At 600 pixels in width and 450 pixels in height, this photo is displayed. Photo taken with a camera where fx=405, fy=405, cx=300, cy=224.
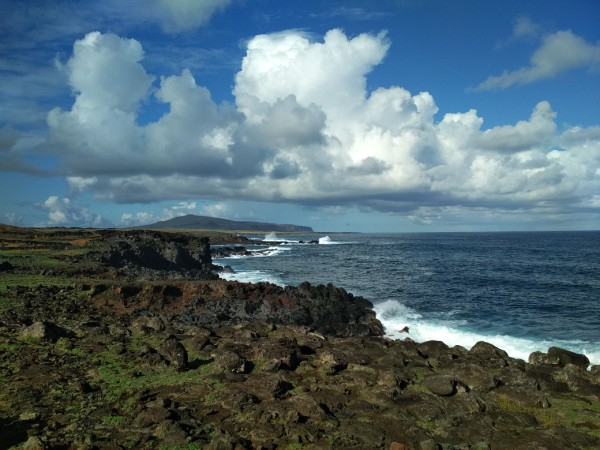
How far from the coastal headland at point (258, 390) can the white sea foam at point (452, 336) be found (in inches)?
336

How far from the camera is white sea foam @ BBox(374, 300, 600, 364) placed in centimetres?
3153

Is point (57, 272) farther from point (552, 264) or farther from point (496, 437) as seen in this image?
point (552, 264)

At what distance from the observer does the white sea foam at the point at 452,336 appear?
1241 inches

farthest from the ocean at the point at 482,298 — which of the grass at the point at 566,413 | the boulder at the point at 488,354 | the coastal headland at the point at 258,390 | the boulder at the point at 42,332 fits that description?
the boulder at the point at 42,332

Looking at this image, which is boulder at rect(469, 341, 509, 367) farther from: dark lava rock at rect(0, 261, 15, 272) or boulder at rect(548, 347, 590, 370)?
dark lava rock at rect(0, 261, 15, 272)

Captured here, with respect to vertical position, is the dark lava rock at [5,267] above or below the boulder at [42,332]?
above

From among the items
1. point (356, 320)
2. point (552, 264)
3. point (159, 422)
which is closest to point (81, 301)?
point (159, 422)

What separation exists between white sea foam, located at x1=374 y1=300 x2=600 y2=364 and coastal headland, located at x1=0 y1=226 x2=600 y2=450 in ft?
Answer: 28.0

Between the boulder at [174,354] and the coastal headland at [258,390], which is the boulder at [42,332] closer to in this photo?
the coastal headland at [258,390]

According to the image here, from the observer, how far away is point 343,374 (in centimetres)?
1834

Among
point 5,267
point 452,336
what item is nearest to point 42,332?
point 5,267

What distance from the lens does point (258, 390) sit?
15.9 m

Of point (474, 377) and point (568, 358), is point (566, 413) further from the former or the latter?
point (568, 358)

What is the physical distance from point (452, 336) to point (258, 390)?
25727mm
